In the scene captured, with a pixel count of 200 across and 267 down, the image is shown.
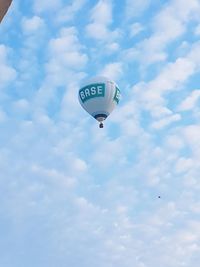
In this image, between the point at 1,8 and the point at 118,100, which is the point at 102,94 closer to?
the point at 118,100

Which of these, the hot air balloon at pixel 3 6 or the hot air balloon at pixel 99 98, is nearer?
the hot air balloon at pixel 3 6

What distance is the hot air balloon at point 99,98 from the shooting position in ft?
157

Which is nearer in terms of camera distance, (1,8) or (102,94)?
(1,8)

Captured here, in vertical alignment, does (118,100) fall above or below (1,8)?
above

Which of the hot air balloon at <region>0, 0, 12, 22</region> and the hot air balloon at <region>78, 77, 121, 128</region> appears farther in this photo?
the hot air balloon at <region>78, 77, 121, 128</region>

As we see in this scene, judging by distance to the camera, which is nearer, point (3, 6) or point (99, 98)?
point (3, 6)

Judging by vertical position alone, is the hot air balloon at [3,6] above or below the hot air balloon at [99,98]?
below

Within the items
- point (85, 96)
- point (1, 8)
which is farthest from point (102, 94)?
point (1, 8)

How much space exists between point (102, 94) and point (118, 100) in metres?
2.97

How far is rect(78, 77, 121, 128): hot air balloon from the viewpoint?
47.9 metres

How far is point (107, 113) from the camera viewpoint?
158ft

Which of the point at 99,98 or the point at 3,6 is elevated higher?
the point at 99,98

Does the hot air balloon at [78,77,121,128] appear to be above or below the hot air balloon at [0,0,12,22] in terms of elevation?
above

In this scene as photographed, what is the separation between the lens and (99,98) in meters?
47.8
